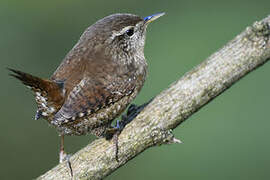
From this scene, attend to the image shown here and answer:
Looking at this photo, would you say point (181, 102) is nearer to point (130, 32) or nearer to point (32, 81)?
point (130, 32)

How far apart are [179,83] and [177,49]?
194cm

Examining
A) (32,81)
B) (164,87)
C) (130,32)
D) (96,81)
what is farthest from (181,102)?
(164,87)

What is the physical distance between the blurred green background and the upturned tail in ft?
5.62

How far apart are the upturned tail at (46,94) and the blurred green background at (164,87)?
1713 mm

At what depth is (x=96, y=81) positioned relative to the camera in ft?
11.8

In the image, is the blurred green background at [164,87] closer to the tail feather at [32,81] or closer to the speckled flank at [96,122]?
the speckled flank at [96,122]

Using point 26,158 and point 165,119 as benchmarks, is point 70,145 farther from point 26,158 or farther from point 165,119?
point 165,119

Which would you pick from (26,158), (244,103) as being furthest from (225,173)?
(26,158)

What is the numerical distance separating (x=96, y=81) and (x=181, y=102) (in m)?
0.65

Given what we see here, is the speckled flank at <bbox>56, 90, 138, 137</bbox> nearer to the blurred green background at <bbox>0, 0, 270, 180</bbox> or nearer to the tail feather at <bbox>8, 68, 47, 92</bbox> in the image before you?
the tail feather at <bbox>8, 68, 47, 92</bbox>

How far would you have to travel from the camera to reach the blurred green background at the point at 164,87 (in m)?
4.78

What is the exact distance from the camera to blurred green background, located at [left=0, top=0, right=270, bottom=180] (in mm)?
4777

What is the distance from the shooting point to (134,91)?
3.85 m

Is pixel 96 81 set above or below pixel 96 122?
above
